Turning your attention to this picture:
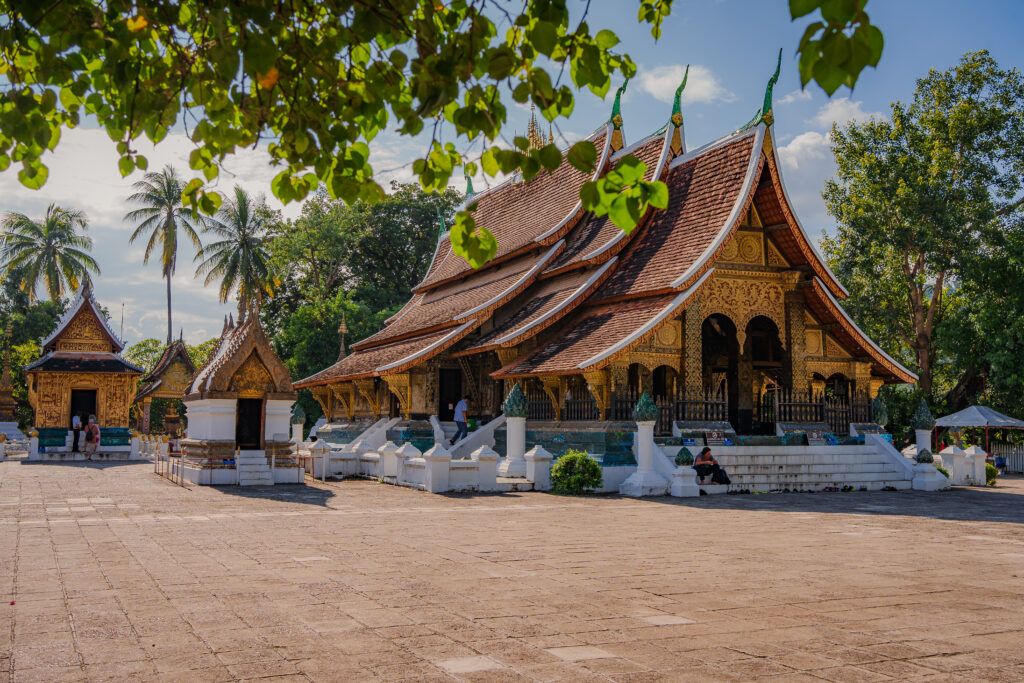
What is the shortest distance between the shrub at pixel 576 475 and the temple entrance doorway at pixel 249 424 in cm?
596

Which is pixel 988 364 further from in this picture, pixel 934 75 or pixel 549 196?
pixel 549 196

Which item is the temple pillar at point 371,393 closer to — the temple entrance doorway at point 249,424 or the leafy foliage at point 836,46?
the temple entrance doorway at point 249,424

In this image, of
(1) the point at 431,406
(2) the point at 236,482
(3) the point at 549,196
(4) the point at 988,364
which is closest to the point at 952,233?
(4) the point at 988,364

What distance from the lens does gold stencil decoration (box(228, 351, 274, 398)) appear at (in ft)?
51.9

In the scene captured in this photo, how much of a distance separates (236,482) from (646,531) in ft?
28.8

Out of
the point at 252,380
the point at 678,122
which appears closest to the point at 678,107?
the point at 678,122

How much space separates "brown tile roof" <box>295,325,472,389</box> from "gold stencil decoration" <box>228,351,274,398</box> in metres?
3.23

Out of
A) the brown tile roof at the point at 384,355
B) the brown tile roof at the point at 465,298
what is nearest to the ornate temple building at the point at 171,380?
the brown tile roof at the point at 384,355

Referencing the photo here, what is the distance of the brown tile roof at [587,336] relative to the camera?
15562mm

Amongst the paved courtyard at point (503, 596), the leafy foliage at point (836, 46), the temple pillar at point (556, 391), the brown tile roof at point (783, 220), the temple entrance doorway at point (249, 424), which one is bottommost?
the paved courtyard at point (503, 596)

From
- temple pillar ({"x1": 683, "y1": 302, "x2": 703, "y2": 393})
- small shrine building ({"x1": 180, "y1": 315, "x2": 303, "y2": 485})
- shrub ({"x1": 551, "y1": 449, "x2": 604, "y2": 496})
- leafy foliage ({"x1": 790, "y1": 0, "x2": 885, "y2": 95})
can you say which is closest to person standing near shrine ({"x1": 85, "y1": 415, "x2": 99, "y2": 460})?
small shrine building ({"x1": 180, "y1": 315, "x2": 303, "y2": 485})

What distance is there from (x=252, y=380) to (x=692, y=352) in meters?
7.92

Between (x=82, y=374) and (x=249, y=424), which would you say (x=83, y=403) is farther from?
(x=249, y=424)

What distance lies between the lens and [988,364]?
28453 millimetres
